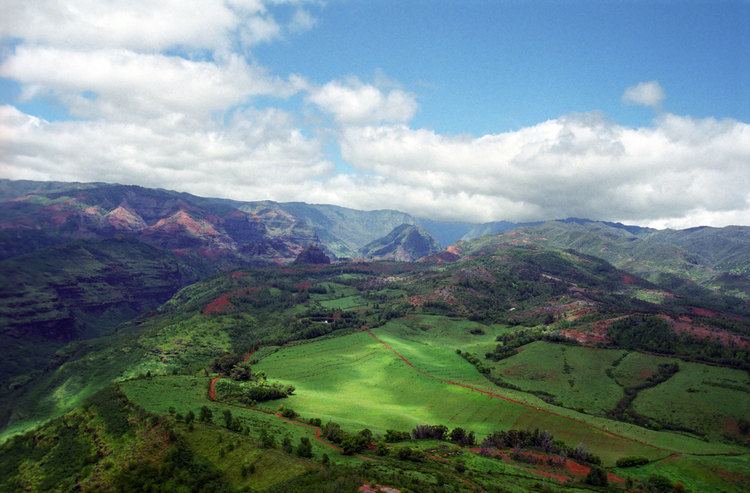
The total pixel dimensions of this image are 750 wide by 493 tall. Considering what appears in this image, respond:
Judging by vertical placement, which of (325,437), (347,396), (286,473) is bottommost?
(347,396)

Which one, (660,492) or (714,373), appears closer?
(660,492)

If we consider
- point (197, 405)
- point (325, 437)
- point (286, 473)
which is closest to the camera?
point (286, 473)

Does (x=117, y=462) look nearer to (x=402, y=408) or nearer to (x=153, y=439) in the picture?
(x=153, y=439)

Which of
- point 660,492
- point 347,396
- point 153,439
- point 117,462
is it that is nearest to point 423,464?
point 660,492

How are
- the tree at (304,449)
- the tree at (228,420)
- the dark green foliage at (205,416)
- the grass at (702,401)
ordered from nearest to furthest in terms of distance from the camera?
1. the tree at (304,449)
2. the tree at (228,420)
3. the dark green foliage at (205,416)
4. the grass at (702,401)

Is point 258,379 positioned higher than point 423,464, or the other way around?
point 423,464

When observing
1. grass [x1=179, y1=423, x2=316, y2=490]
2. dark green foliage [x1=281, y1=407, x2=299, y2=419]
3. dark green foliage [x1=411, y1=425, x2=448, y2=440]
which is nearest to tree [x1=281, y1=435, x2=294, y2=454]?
grass [x1=179, y1=423, x2=316, y2=490]

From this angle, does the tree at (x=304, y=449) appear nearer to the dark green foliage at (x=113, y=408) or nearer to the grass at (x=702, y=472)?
the dark green foliage at (x=113, y=408)

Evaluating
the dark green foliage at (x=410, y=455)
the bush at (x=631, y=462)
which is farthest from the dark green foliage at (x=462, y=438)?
the bush at (x=631, y=462)

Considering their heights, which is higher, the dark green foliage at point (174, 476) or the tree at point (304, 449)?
the tree at point (304, 449)

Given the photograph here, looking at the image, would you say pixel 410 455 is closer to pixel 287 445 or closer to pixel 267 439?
pixel 287 445
